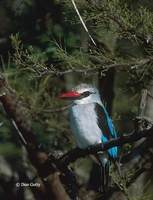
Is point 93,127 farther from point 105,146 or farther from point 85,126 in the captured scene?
point 105,146

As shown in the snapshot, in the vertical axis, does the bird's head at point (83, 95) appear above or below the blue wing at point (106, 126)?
above

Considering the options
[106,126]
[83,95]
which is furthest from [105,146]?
[83,95]

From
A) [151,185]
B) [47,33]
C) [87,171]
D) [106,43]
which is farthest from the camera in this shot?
[87,171]

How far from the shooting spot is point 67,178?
3.87 metres

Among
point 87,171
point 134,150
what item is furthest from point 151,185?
point 87,171

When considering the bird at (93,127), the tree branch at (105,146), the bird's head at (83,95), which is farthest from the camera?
the bird's head at (83,95)

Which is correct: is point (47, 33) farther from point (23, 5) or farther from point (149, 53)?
point (149, 53)

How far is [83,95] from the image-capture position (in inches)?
177

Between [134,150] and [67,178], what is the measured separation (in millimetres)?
617

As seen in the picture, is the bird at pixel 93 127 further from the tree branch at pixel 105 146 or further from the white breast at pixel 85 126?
the tree branch at pixel 105 146

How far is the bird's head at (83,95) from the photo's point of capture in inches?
175

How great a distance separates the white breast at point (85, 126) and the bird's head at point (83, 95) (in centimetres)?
10

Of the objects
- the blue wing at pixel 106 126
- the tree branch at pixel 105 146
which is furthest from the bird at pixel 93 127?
the tree branch at pixel 105 146

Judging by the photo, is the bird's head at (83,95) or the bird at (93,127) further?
the bird's head at (83,95)
